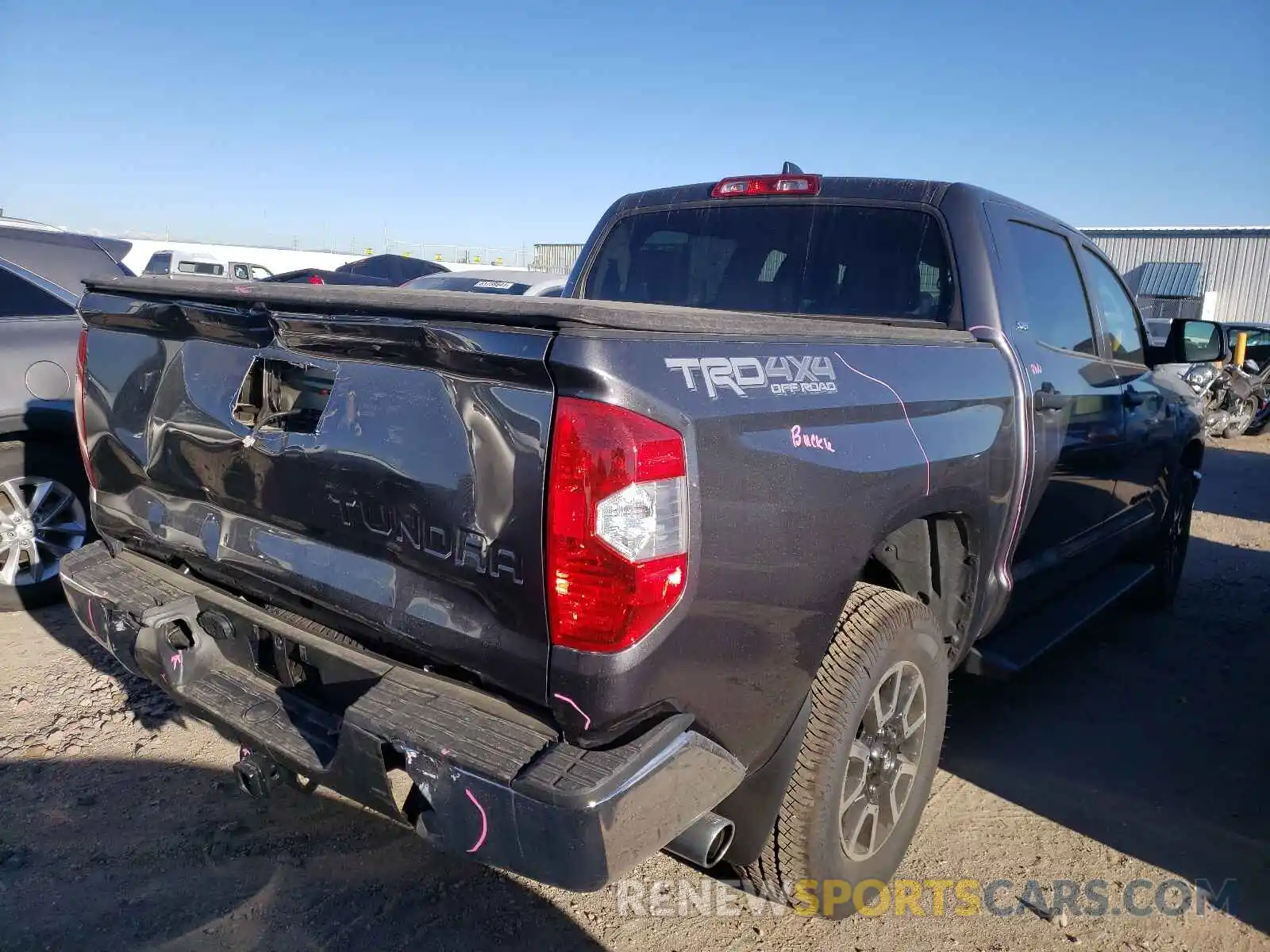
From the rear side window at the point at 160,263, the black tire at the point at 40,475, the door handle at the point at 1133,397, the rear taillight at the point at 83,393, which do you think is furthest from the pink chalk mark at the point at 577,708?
the rear side window at the point at 160,263

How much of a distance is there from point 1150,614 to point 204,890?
17.3 feet

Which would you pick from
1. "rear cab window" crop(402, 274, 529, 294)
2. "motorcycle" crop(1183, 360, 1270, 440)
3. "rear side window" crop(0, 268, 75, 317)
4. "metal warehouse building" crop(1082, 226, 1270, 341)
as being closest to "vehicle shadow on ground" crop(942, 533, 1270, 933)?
"rear side window" crop(0, 268, 75, 317)

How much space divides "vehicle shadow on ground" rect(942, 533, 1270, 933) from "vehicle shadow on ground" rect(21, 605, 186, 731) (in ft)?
10.1

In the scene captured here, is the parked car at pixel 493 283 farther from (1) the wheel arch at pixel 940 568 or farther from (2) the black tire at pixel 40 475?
(1) the wheel arch at pixel 940 568

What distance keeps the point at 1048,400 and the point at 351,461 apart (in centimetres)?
245

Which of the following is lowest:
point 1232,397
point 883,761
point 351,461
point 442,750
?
point 1232,397

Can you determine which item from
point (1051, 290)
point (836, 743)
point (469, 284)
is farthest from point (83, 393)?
point (469, 284)

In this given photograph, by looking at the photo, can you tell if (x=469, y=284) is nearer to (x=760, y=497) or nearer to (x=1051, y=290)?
(x=1051, y=290)

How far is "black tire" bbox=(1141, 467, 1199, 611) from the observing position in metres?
5.32

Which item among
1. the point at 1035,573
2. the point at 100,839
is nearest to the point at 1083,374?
the point at 1035,573

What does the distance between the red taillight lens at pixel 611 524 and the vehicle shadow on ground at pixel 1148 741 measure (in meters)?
2.29

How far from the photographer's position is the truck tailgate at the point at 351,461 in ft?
6.32

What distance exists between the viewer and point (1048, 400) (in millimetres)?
3379

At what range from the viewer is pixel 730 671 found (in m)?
2.06
